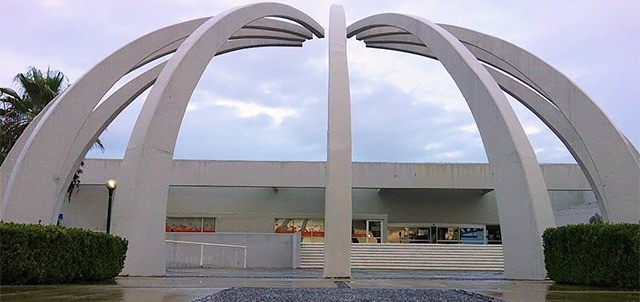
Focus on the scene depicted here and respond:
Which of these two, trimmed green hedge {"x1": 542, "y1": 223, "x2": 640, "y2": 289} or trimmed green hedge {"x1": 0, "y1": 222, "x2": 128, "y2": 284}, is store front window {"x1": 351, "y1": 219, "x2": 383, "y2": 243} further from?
trimmed green hedge {"x1": 0, "y1": 222, "x2": 128, "y2": 284}

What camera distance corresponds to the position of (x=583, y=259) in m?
11.1

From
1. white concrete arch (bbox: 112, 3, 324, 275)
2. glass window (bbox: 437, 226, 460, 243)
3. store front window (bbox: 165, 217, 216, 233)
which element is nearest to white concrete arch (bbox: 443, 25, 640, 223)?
white concrete arch (bbox: 112, 3, 324, 275)

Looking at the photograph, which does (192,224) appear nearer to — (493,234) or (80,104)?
(80,104)

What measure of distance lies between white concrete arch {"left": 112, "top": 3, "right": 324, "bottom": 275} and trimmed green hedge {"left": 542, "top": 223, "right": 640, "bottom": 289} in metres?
8.94

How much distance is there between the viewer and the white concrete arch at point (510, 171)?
13.6 meters

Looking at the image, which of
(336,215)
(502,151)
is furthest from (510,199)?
(336,215)

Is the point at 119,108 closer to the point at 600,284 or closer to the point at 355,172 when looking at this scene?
the point at 355,172

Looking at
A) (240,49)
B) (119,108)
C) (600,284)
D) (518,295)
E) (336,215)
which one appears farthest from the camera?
(240,49)

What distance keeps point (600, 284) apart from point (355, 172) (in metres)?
20.8

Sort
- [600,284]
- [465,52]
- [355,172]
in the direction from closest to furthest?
1. [600,284]
2. [465,52]
3. [355,172]

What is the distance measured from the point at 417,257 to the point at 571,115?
10.4m

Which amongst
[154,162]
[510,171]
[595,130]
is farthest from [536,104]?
[154,162]

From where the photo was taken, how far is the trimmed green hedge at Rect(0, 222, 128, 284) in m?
9.45

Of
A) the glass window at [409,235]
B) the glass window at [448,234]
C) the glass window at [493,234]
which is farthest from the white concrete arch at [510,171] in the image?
the glass window at [493,234]
